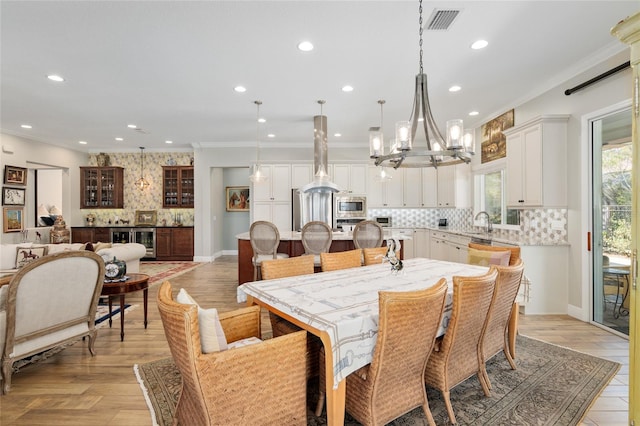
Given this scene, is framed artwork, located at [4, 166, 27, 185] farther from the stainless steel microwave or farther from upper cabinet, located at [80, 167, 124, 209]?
the stainless steel microwave

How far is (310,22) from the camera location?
2.64 meters

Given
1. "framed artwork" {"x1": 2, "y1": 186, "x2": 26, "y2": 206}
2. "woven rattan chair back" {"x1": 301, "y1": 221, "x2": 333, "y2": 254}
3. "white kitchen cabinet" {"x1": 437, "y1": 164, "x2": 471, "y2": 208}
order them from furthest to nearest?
"white kitchen cabinet" {"x1": 437, "y1": 164, "x2": 471, "y2": 208} < "framed artwork" {"x1": 2, "y1": 186, "x2": 26, "y2": 206} < "woven rattan chair back" {"x1": 301, "y1": 221, "x2": 333, "y2": 254}

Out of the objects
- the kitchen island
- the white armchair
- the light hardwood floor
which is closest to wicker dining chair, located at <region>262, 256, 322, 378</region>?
the light hardwood floor

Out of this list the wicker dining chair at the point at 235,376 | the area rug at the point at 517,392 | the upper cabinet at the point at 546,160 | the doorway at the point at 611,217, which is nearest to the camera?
the wicker dining chair at the point at 235,376

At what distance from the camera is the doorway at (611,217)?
3.24 meters

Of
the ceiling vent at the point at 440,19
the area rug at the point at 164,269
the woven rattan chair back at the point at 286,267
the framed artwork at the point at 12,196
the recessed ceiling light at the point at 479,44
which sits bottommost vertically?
the area rug at the point at 164,269

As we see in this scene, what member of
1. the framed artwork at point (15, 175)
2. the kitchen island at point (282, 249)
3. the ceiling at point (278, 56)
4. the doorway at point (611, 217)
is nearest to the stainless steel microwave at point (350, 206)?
the ceiling at point (278, 56)

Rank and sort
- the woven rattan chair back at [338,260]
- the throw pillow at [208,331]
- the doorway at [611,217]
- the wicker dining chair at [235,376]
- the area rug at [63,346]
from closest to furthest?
the wicker dining chair at [235,376] < the throw pillow at [208,331] < the area rug at [63,346] < the woven rattan chair back at [338,260] < the doorway at [611,217]

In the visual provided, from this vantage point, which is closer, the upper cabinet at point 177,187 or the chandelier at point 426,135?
the chandelier at point 426,135

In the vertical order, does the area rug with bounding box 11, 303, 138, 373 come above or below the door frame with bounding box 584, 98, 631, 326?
below

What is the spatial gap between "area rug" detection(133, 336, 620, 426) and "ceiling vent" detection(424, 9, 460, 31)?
2817 millimetres

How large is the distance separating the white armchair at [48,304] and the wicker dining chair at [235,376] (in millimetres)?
1471

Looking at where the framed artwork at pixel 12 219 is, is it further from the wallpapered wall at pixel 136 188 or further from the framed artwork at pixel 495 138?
the framed artwork at pixel 495 138

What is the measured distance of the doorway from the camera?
10.6 ft
